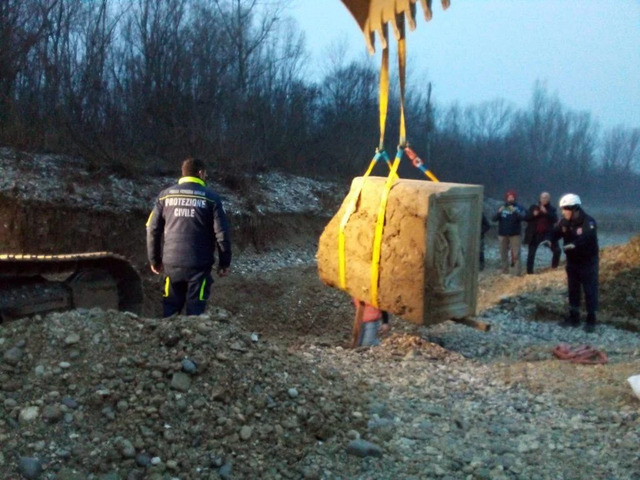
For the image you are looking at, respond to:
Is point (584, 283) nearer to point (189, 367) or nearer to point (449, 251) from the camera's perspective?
point (449, 251)

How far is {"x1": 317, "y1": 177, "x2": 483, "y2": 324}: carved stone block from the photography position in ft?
16.9

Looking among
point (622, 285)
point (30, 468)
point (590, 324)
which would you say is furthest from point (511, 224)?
point (30, 468)

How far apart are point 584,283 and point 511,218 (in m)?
4.65

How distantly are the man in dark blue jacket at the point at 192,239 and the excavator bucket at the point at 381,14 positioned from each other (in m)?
2.10

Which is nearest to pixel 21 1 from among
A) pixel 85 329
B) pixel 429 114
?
pixel 85 329

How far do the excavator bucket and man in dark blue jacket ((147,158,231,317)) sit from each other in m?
2.10

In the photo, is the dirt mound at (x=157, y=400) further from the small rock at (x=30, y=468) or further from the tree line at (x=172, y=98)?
the tree line at (x=172, y=98)

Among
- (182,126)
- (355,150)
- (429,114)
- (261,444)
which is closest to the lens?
(261,444)

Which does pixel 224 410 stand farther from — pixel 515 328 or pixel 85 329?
pixel 515 328

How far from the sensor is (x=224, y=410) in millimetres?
4250

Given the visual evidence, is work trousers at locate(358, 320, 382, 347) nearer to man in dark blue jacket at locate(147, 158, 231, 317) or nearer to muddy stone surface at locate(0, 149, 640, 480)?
muddy stone surface at locate(0, 149, 640, 480)

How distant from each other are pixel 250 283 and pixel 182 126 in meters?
6.13

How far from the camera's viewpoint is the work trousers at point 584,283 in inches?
379

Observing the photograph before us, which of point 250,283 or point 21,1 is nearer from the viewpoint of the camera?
point 250,283
